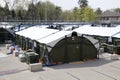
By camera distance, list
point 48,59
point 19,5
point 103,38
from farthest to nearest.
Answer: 1. point 19,5
2. point 103,38
3. point 48,59

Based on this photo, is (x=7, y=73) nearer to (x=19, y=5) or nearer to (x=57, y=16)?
(x=19, y=5)

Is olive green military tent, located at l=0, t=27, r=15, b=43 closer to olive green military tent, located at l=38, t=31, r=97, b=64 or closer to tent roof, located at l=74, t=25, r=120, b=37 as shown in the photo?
tent roof, located at l=74, t=25, r=120, b=37

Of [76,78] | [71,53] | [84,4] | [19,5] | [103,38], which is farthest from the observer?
[84,4]

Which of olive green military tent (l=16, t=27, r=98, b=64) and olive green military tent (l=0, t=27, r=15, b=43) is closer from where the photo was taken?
olive green military tent (l=16, t=27, r=98, b=64)

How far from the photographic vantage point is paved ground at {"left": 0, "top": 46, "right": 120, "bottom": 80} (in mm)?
13188

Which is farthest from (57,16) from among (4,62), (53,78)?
(53,78)

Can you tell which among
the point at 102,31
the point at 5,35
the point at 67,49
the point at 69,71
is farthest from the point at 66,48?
the point at 5,35

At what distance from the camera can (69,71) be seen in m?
14.5

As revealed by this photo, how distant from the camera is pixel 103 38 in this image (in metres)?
24.0

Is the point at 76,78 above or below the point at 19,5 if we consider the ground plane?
below

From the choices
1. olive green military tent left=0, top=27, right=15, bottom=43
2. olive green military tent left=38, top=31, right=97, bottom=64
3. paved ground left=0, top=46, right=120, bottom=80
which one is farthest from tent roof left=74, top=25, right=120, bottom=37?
olive green military tent left=0, top=27, right=15, bottom=43

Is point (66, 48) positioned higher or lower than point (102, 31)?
lower

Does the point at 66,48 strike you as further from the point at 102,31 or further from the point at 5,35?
the point at 5,35

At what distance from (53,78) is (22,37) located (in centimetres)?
1250
